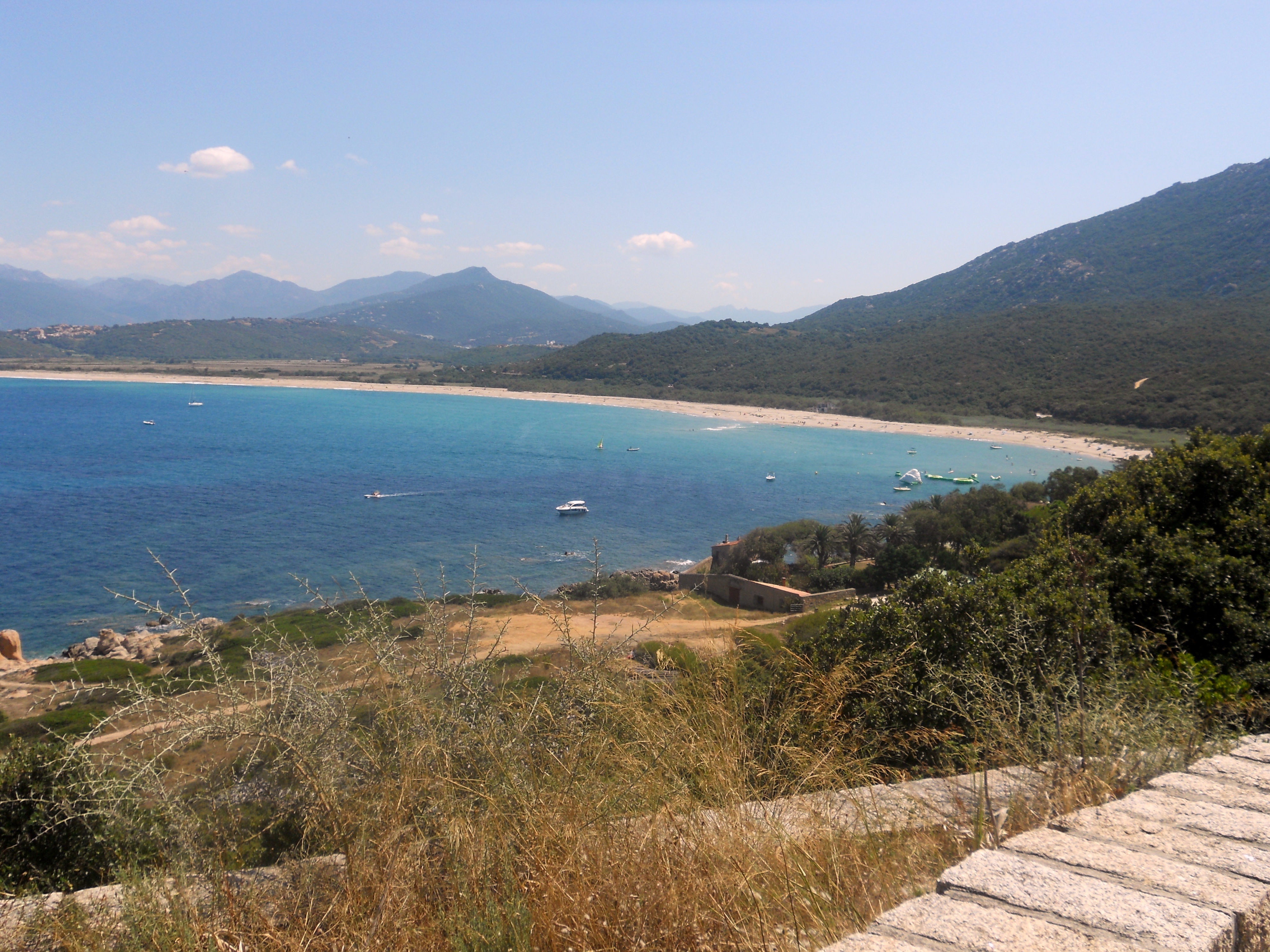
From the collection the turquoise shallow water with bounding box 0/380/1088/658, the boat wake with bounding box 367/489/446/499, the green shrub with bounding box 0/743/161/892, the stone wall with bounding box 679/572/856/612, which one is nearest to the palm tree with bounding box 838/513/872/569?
the stone wall with bounding box 679/572/856/612

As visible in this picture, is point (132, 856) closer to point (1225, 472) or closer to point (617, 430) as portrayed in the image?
point (1225, 472)

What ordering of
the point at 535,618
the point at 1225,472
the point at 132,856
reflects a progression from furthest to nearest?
Result: the point at 535,618 → the point at 1225,472 → the point at 132,856

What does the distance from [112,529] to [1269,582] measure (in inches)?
1747

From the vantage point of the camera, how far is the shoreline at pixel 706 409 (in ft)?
198

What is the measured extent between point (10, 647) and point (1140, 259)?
144634 mm

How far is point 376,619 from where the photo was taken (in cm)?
335

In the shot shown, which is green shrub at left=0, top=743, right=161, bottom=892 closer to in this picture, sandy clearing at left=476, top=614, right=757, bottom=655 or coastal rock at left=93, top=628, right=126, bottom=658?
sandy clearing at left=476, top=614, right=757, bottom=655

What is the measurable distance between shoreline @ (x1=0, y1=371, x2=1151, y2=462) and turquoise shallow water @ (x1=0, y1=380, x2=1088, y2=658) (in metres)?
2.39

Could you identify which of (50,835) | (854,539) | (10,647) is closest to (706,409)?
(854,539)

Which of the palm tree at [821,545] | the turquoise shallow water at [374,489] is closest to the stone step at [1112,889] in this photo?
the turquoise shallow water at [374,489]

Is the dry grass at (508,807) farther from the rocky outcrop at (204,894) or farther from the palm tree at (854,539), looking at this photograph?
the palm tree at (854,539)

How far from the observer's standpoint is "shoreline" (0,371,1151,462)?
198 feet

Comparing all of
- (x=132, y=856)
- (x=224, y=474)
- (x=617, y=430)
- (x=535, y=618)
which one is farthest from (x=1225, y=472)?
(x=617, y=430)

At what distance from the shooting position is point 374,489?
4822cm
